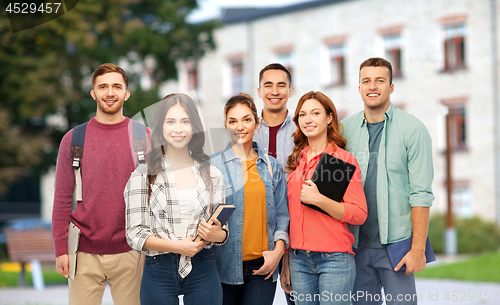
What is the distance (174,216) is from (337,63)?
2003 cm

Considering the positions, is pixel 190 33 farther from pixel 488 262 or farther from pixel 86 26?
pixel 488 262

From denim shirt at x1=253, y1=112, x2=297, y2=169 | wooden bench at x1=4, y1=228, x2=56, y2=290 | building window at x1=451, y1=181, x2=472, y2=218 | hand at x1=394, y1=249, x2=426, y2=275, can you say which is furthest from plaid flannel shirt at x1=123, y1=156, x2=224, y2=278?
building window at x1=451, y1=181, x2=472, y2=218

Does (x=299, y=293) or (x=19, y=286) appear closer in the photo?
(x=299, y=293)

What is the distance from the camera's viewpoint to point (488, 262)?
42.7 feet

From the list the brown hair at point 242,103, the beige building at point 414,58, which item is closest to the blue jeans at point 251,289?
the brown hair at point 242,103

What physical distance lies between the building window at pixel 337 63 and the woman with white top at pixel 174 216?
19.1 meters

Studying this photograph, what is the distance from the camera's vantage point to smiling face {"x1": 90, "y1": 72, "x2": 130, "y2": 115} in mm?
3547

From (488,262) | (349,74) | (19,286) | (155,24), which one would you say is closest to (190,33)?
→ (155,24)

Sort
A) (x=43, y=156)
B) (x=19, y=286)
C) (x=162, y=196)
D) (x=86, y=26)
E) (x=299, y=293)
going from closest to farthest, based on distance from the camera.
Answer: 1. (x=162, y=196)
2. (x=299, y=293)
3. (x=19, y=286)
4. (x=86, y=26)
5. (x=43, y=156)

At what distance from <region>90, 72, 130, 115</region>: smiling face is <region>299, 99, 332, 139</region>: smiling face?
1.27 meters

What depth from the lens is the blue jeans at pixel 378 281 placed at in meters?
3.50

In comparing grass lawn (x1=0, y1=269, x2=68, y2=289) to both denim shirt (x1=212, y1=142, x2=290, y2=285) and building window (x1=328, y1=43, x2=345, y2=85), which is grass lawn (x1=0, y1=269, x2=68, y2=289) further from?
building window (x1=328, y1=43, x2=345, y2=85)

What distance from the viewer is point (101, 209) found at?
3500mm

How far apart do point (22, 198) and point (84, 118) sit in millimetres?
11190
